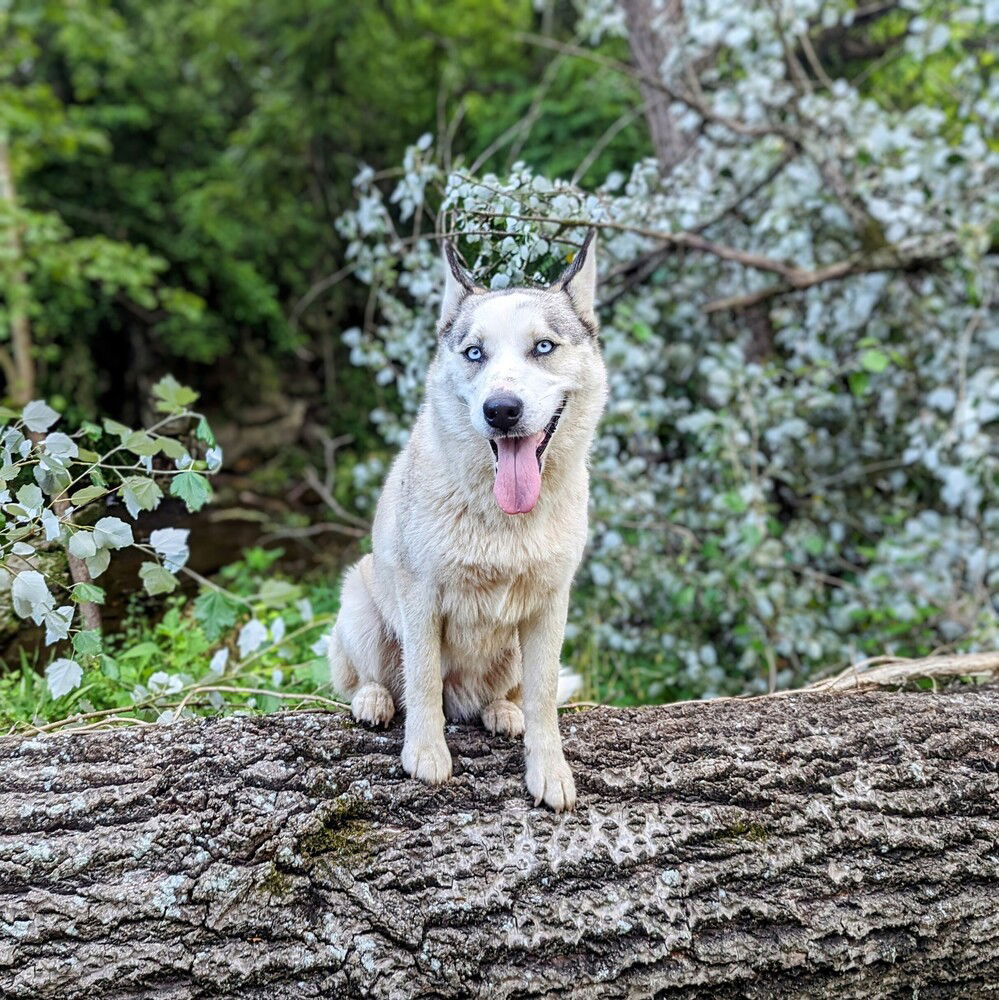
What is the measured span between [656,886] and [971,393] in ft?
10.9

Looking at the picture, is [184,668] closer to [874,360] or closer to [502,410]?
[502,410]

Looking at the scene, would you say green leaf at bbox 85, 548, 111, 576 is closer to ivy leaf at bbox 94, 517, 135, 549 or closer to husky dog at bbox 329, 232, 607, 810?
ivy leaf at bbox 94, 517, 135, 549

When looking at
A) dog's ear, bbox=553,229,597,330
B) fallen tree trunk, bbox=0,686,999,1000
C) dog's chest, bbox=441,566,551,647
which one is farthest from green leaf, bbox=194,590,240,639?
dog's ear, bbox=553,229,597,330

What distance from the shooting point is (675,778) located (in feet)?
8.80

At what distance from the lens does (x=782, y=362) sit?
5.96 metres

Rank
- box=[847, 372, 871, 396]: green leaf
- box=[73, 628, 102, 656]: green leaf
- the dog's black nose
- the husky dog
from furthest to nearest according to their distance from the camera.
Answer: box=[847, 372, 871, 396]: green leaf → box=[73, 628, 102, 656]: green leaf → the husky dog → the dog's black nose

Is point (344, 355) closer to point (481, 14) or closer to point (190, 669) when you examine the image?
point (481, 14)

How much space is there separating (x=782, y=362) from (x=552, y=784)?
4.11 meters

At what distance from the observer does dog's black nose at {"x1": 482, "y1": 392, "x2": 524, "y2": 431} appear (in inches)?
94.4

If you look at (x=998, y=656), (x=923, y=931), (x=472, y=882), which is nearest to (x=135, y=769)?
(x=472, y=882)

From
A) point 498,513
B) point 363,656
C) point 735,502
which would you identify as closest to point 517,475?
point 498,513

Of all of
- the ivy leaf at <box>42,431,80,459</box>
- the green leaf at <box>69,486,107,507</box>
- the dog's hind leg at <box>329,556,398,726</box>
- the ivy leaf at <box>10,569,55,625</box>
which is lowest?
the dog's hind leg at <box>329,556,398,726</box>

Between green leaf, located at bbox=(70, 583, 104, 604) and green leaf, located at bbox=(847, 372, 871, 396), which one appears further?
green leaf, located at bbox=(847, 372, 871, 396)

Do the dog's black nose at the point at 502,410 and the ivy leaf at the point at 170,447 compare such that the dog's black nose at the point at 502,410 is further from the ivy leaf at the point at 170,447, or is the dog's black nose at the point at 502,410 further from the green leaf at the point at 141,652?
the green leaf at the point at 141,652
